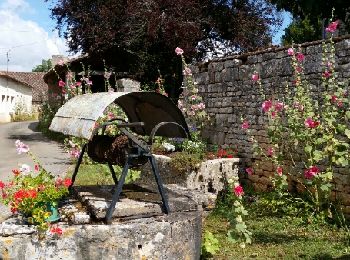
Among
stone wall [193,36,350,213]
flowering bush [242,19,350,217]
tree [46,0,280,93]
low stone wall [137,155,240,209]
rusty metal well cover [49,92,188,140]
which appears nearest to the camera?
rusty metal well cover [49,92,188,140]

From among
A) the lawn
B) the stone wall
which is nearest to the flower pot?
the lawn

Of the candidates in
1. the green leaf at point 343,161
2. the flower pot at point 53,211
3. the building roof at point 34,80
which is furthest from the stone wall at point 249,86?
the building roof at point 34,80

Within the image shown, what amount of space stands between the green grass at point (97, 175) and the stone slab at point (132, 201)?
107 inches

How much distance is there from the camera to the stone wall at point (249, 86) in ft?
21.6

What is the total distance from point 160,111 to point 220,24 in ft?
41.6

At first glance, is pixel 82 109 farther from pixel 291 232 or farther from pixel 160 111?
pixel 291 232

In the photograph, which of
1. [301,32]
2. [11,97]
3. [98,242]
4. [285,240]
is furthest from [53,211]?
[11,97]

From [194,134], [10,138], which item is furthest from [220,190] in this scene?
A: [10,138]

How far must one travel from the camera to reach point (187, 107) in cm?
1011

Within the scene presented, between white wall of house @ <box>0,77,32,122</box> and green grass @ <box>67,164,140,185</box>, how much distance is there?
88.9 feet

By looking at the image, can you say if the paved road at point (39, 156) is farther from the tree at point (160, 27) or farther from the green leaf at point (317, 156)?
the green leaf at point (317, 156)

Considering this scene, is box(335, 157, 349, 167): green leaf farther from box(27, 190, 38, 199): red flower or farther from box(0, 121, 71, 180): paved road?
box(0, 121, 71, 180): paved road

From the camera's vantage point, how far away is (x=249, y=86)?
852 centimetres

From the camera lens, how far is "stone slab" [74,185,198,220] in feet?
14.5
